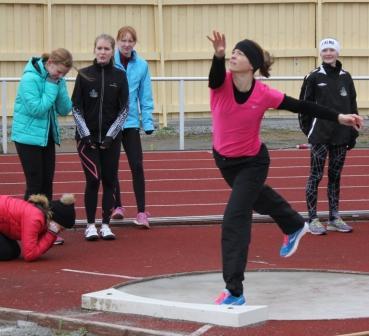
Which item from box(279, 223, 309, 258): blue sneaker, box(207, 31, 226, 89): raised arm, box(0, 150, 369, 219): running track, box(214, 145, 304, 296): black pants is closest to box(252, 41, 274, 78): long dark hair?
box(207, 31, 226, 89): raised arm

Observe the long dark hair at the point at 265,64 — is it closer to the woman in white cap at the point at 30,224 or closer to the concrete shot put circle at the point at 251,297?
the concrete shot put circle at the point at 251,297

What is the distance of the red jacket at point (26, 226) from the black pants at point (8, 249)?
0.04 metres

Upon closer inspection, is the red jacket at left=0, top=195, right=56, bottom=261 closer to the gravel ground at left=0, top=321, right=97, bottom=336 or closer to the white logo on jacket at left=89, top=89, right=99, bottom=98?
the white logo on jacket at left=89, top=89, right=99, bottom=98

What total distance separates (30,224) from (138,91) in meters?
2.72

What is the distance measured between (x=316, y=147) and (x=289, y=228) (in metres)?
2.82

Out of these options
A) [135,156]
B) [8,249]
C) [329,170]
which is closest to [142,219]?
[135,156]

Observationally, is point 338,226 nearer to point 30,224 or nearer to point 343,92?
point 343,92

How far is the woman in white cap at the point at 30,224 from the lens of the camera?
351 inches

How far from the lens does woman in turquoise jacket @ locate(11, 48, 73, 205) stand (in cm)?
970

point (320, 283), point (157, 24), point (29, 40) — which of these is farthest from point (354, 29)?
point (320, 283)

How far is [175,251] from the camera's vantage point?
9.70 m

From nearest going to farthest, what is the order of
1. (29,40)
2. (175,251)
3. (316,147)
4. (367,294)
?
1. (367,294)
2. (175,251)
3. (316,147)
4. (29,40)

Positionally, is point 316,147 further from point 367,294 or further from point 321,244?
point 367,294

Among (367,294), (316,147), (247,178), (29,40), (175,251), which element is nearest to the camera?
(247,178)
